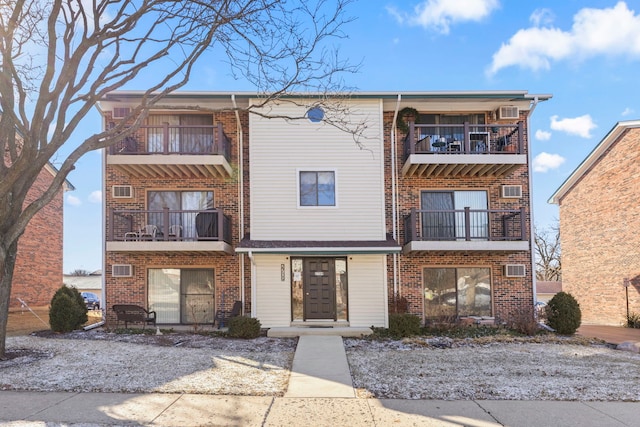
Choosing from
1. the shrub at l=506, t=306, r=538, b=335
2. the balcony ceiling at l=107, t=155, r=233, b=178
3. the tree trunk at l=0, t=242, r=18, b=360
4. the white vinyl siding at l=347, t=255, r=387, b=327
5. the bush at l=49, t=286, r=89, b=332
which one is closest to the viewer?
the tree trunk at l=0, t=242, r=18, b=360

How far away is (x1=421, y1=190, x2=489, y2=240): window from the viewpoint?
14102 mm

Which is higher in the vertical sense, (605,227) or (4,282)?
(605,227)

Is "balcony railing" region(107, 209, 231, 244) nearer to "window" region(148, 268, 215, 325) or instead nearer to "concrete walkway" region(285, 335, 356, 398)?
"window" region(148, 268, 215, 325)

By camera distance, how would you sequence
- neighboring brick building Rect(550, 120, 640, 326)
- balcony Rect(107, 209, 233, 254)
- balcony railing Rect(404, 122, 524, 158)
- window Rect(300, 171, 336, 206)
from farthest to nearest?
1. neighboring brick building Rect(550, 120, 640, 326)
2. window Rect(300, 171, 336, 206)
3. balcony railing Rect(404, 122, 524, 158)
4. balcony Rect(107, 209, 233, 254)

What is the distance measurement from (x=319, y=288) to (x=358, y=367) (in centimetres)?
541

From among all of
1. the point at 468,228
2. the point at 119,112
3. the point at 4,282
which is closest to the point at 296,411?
the point at 4,282

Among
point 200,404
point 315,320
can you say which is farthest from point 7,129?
point 315,320

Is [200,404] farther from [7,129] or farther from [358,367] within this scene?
[7,129]

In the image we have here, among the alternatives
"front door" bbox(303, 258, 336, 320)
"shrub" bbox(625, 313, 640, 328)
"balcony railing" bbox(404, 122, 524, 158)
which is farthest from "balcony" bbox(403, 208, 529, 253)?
"shrub" bbox(625, 313, 640, 328)

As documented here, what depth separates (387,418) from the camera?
5.77 metres

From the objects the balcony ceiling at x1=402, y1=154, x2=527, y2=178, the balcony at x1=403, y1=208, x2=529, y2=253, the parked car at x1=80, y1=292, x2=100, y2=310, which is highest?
the balcony ceiling at x1=402, y1=154, x2=527, y2=178

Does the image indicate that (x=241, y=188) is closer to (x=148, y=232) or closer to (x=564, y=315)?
(x=148, y=232)

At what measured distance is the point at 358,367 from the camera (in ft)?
28.3

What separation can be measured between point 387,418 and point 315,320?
8.11 meters
